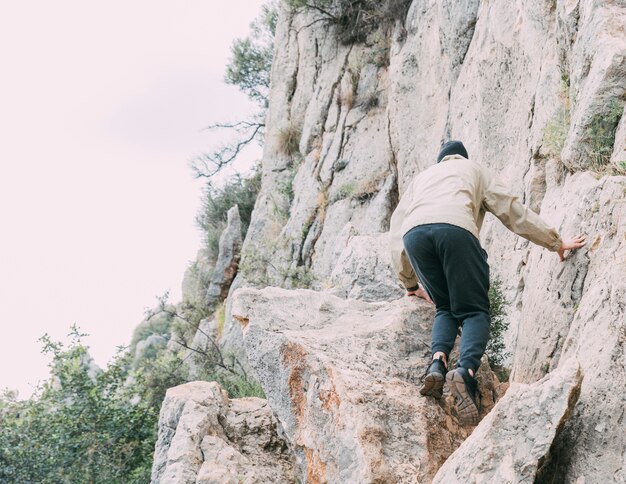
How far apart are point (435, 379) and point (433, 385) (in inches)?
1.9

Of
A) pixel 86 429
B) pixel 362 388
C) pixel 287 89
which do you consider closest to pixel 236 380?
pixel 86 429

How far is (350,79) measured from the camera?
14.5 m

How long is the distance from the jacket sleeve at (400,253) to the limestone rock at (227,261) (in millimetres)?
11393

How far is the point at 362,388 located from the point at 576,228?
1785mm

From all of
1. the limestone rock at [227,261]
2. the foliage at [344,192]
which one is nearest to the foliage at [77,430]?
the foliage at [344,192]

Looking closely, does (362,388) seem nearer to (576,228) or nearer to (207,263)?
(576,228)

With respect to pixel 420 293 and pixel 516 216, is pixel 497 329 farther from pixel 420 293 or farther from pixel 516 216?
pixel 516 216

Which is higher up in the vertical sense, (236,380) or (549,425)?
(236,380)

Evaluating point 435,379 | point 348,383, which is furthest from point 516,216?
point 348,383

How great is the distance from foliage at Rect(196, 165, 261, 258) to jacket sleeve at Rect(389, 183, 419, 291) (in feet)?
44.8

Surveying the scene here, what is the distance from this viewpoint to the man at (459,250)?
13.6 feet

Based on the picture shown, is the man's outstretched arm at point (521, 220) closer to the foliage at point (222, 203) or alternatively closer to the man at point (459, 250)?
the man at point (459, 250)

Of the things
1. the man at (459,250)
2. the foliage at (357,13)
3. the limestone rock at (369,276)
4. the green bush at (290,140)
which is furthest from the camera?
the green bush at (290,140)

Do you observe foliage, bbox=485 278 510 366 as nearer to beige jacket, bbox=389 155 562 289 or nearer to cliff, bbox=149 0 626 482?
cliff, bbox=149 0 626 482
